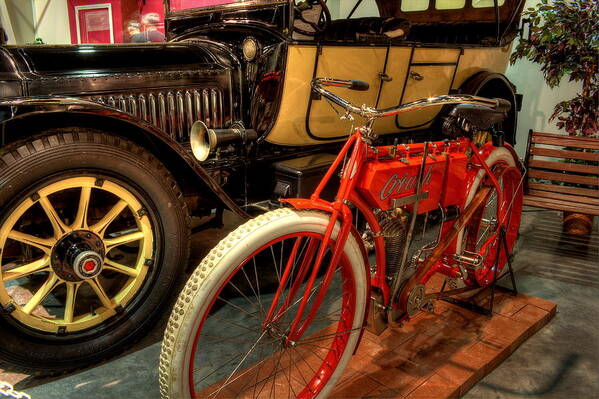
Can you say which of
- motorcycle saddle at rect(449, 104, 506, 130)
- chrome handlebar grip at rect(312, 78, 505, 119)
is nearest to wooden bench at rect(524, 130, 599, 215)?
motorcycle saddle at rect(449, 104, 506, 130)

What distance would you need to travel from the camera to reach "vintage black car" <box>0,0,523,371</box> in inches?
71.3

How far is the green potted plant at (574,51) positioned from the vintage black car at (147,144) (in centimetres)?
101

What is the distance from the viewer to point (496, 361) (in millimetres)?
1998

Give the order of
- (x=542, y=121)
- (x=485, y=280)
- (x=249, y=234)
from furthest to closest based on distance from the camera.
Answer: (x=542, y=121) < (x=485, y=280) < (x=249, y=234)

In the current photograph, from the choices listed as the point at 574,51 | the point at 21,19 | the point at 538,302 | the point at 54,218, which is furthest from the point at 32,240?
the point at 574,51

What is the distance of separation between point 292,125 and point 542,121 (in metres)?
3.29

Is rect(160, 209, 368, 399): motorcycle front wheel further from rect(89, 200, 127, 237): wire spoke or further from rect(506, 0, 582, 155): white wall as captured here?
rect(506, 0, 582, 155): white wall

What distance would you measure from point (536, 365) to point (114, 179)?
193cm

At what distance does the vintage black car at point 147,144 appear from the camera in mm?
1812

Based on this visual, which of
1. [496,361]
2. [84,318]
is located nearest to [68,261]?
[84,318]

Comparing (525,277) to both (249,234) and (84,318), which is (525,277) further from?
(84,318)

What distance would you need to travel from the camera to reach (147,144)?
2102mm

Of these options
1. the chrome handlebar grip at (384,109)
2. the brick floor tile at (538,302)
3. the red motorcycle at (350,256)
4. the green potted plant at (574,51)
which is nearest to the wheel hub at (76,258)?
the red motorcycle at (350,256)

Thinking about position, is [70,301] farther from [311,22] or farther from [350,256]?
[311,22]
